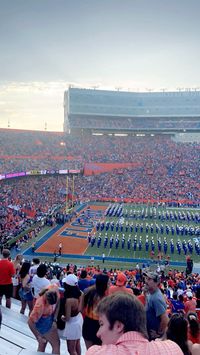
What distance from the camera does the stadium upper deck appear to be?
6525 centimetres

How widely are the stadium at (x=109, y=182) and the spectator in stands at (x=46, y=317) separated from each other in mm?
15312

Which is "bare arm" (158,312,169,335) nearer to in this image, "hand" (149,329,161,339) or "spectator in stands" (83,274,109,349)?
"hand" (149,329,161,339)

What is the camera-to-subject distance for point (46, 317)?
4176mm

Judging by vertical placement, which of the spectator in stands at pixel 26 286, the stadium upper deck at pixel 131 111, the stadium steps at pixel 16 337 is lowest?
the stadium steps at pixel 16 337

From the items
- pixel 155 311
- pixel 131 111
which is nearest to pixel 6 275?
pixel 155 311

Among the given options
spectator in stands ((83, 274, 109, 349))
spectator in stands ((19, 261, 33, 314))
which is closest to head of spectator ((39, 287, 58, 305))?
spectator in stands ((83, 274, 109, 349))

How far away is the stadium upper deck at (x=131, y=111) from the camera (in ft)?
214

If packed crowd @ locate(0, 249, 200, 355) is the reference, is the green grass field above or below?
below

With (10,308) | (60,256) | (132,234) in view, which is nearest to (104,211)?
(132,234)

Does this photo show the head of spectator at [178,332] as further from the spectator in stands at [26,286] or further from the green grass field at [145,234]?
the green grass field at [145,234]

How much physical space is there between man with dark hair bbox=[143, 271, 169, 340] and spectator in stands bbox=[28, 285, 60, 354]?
1078mm

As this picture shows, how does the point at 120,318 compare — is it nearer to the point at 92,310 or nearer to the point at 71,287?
the point at 92,310

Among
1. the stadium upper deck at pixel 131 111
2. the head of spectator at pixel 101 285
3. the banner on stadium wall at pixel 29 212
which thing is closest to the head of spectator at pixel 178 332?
the head of spectator at pixel 101 285

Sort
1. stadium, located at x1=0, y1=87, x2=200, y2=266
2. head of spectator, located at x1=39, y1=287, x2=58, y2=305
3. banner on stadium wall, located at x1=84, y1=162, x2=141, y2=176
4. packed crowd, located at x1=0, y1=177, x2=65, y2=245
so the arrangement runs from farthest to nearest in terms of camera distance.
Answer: banner on stadium wall, located at x1=84, y1=162, x2=141, y2=176
packed crowd, located at x1=0, y1=177, x2=65, y2=245
stadium, located at x1=0, y1=87, x2=200, y2=266
head of spectator, located at x1=39, y1=287, x2=58, y2=305
